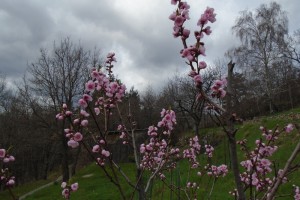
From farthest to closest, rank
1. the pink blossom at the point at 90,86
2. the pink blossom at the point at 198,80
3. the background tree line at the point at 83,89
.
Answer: the background tree line at the point at 83,89 < the pink blossom at the point at 90,86 < the pink blossom at the point at 198,80

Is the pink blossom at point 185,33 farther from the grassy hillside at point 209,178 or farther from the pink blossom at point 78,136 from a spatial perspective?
the grassy hillside at point 209,178

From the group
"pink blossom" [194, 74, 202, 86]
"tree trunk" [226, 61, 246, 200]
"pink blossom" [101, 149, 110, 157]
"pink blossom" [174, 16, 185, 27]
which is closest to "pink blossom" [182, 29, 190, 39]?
"pink blossom" [174, 16, 185, 27]

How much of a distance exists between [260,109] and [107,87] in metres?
33.8

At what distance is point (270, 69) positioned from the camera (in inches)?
1420


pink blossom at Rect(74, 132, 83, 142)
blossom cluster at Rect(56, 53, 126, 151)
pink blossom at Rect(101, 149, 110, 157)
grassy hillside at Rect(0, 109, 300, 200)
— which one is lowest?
grassy hillside at Rect(0, 109, 300, 200)

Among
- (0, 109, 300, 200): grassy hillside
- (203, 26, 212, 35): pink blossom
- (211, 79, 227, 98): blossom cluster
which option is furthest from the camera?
(0, 109, 300, 200): grassy hillside

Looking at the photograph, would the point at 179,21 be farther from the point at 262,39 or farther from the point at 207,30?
the point at 262,39

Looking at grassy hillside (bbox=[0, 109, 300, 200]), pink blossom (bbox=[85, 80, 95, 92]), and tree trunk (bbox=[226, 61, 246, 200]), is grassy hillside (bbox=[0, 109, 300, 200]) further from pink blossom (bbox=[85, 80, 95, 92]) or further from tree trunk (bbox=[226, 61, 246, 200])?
tree trunk (bbox=[226, 61, 246, 200])

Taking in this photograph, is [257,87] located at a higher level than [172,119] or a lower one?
higher

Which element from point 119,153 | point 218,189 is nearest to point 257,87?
point 119,153

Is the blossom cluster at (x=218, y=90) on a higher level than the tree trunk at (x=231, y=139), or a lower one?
higher

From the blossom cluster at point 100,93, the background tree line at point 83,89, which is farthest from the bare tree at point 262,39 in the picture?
the blossom cluster at point 100,93

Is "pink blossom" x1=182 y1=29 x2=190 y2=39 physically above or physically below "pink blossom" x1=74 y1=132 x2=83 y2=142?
above

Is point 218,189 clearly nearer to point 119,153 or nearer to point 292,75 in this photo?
point 119,153
